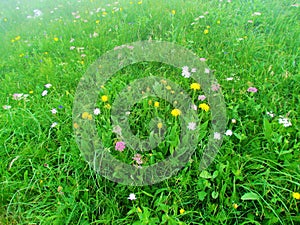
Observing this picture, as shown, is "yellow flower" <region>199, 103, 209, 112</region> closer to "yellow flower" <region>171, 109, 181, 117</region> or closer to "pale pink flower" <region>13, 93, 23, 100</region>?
"yellow flower" <region>171, 109, 181, 117</region>

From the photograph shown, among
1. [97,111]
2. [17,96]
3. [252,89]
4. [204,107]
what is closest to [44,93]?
[17,96]

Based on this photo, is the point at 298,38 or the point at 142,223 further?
the point at 298,38

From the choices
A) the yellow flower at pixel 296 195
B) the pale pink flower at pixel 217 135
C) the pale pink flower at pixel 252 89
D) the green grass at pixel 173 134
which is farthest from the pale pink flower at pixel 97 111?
the yellow flower at pixel 296 195

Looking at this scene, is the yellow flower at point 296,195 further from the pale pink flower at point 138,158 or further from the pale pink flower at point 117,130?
the pale pink flower at point 117,130

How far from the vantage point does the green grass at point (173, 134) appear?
4.44 feet

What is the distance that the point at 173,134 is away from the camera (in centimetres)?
157

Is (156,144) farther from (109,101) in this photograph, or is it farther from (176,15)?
(176,15)

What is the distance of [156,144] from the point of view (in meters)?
1.59

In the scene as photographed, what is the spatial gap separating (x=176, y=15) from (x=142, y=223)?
2.61 metres

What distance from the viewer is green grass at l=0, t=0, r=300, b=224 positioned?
1.35m

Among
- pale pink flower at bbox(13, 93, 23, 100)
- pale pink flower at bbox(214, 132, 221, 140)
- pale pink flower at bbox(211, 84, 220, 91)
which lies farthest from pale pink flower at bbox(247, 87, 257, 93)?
pale pink flower at bbox(13, 93, 23, 100)

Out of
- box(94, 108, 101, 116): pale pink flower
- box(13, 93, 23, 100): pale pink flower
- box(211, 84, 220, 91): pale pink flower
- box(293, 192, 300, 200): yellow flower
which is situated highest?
box(211, 84, 220, 91): pale pink flower

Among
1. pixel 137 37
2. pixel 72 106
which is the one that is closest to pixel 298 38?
pixel 137 37

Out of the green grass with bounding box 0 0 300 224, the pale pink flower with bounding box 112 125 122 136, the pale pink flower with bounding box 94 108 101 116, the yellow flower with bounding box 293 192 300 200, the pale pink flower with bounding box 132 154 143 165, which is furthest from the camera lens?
the pale pink flower with bounding box 94 108 101 116
